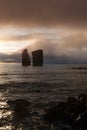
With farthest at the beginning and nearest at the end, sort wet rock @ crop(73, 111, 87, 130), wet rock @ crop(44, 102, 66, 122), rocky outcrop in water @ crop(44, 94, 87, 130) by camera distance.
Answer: wet rock @ crop(44, 102, 66, 122), rocky outcrop in water @ crop(44, 94, 87, 130), wet rock @ crop(73, 111, 87, 130)

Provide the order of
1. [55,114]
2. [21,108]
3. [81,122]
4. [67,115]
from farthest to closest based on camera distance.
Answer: [21,108] → [55,114] → [67,115] → [81,122]

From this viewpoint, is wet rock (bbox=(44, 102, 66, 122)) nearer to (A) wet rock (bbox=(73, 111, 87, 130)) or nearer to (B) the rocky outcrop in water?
(B) the rocky outcrop in water

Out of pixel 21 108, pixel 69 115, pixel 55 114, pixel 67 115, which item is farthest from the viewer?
pixel 21 108

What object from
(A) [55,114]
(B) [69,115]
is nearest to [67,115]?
(B) [69,115]

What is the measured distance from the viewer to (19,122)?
1331 inches

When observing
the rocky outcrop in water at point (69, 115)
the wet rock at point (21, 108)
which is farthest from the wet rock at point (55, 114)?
the wet rock at point (21, 108)

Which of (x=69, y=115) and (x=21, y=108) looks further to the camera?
(x=21, y=108)

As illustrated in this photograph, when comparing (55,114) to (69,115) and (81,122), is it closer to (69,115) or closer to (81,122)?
(69,115)

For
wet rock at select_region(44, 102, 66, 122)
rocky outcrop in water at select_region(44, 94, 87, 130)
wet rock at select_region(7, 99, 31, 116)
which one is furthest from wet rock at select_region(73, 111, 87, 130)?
wet rock at select_region(7, 99, 31, 116)

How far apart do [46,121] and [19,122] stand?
2977 millimetres

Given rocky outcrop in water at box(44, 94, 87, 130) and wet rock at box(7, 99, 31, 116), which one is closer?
rocky outcrop in water at box(44, 94, 87, 130)

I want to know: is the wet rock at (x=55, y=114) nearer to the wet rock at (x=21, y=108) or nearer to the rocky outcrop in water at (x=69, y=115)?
the rocky outcrop in water at (x=69, y=115)

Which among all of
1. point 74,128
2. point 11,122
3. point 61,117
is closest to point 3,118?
point 11,122

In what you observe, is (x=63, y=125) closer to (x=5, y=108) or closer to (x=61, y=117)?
(x=61, y=117)
